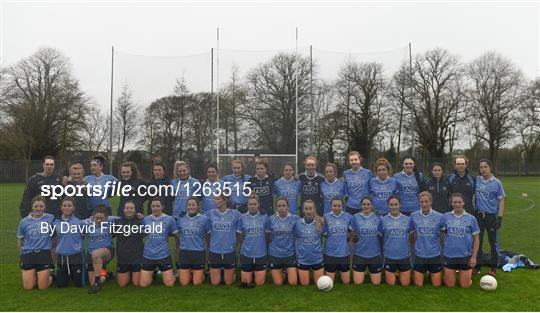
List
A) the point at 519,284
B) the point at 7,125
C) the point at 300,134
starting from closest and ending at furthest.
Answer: the point at 519,284 → the point at 300,134 → the point at 7,125

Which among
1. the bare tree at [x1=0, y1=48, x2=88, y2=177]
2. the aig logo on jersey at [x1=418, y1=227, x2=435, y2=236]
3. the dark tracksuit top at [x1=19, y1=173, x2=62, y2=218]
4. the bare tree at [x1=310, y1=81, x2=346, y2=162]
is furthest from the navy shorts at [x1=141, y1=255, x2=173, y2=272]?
the bare tree at [x1=0, y1=48, x2=88, y2=177]

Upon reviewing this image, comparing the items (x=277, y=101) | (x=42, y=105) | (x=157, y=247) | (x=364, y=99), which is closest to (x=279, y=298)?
(x=157, y=247)

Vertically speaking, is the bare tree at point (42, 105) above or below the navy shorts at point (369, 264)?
above

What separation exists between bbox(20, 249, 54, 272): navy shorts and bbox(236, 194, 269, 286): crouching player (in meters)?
2.45

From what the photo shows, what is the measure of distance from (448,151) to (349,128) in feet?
55.7

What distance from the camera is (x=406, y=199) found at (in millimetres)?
5863

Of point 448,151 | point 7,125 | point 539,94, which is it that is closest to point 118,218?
point 7,125

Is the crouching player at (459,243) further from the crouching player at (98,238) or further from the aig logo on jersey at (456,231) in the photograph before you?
the crouching player at (98,238)

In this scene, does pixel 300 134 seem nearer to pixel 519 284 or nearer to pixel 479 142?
pixel 519 284

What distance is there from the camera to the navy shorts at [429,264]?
5.17 metres

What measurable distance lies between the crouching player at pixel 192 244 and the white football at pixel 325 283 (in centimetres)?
152

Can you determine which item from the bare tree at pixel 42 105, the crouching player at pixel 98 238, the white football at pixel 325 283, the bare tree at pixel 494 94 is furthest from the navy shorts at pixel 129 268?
the bare tree at pixel 494 94

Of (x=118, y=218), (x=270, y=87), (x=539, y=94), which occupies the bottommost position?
(x=118, y=218)

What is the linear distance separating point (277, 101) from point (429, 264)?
28.7ft
